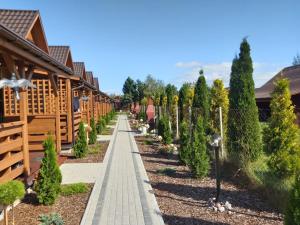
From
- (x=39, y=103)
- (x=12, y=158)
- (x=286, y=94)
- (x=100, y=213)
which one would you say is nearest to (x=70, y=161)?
(x=39, y=103)

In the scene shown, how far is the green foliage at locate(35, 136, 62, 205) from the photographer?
6301 millimetres

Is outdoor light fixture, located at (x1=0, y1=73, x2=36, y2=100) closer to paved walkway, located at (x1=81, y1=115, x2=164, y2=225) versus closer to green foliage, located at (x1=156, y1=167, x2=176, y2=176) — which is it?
paved walkway, located at (x1=81, y1=115, x2=164, y2=225)

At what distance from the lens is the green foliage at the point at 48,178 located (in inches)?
248

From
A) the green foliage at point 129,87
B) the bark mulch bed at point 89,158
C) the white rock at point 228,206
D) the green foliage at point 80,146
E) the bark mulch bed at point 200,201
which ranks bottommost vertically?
the bark mulch bed at point 200,201

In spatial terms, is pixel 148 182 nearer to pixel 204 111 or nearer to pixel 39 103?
pixel 39 103

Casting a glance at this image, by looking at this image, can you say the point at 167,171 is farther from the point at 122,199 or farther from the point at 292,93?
the point at 292,93

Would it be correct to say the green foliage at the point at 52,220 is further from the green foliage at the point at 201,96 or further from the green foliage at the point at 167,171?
the green foliage at the point at 201,96

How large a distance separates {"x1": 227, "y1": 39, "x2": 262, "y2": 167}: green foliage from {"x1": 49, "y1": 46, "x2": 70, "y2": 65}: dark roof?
32.5 feet

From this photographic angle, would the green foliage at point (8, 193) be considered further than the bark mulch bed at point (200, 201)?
No

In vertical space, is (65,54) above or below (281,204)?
above

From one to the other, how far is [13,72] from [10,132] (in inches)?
41.1

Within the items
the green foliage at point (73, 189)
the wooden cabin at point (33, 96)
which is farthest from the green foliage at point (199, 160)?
the wooden cabin at point (33, 96)

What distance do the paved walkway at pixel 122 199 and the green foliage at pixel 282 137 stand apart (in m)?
2.50

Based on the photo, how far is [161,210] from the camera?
236 inches
